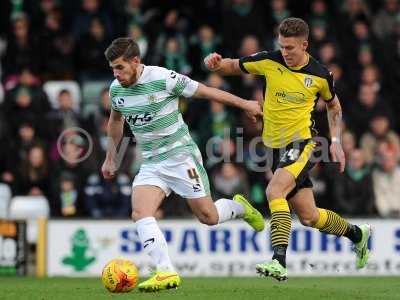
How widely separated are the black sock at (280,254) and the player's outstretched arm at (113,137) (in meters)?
1.88

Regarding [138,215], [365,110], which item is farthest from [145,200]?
[365,110]

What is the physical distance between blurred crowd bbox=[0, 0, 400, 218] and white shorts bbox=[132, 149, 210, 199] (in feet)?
12.0

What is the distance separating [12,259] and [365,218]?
198 inches

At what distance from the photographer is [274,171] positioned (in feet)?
37.4

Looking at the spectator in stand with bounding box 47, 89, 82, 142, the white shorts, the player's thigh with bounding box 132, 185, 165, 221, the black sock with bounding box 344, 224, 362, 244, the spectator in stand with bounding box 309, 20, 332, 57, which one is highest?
the spectator in stand with bounding box 309, 20, 332, 57

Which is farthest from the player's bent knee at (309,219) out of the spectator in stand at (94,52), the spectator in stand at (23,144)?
the spectator in stand at (94,52)

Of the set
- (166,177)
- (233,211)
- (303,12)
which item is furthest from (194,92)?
(303,12)

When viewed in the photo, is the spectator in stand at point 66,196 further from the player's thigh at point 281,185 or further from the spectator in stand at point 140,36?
the player's thigh at point 281,185

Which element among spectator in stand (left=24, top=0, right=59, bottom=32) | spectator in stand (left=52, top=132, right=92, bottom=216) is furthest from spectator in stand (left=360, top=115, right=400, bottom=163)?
spectator in stand (left=24, top=0, right=59, bottom=32)

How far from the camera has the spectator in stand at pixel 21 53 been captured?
1836 centimetres

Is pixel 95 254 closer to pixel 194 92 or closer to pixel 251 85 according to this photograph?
pixel 251 85

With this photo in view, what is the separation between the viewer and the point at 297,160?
11.1 m

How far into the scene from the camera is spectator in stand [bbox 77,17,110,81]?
1838cm

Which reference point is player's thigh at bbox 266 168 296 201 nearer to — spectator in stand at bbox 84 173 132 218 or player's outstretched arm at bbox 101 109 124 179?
player's outstretched arm at bbox 101 109 124 179
